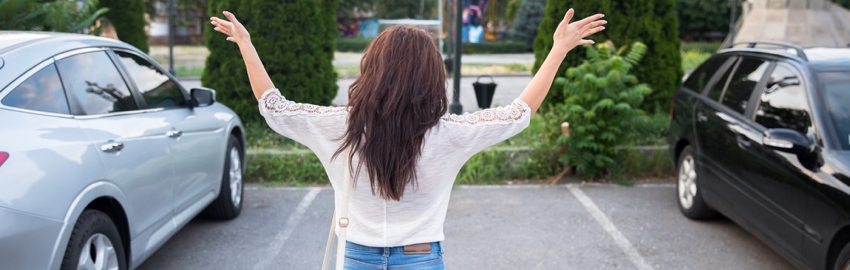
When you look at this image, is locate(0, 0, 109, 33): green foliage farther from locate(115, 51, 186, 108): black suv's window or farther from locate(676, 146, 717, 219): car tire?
locate(676, 146, 717, 219): car tire

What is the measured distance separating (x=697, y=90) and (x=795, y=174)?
217cm

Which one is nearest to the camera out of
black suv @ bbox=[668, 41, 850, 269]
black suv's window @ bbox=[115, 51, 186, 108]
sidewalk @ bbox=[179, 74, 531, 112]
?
black suv @ bbox=[668, 41, 850, 269]

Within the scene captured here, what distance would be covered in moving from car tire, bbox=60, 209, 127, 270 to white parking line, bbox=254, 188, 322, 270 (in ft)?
4.19

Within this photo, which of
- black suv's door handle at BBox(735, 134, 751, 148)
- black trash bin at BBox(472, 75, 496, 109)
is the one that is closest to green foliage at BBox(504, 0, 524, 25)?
black trash bin at BBox(472, 75, 496, 109)

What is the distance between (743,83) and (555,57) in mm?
3863

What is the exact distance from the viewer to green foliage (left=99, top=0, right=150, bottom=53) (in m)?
14.1

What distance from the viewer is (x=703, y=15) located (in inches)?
1732

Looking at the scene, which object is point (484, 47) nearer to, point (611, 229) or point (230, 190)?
point (611, 229)

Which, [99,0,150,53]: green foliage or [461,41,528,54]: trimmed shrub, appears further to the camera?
[461,41,528,54]: trimmed shrub

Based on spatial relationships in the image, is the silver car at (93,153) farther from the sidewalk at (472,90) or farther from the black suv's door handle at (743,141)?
the sidewalk at (472,90)

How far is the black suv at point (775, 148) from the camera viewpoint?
4004mm

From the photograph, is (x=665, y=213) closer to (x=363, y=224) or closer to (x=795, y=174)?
(x=795, y=174)

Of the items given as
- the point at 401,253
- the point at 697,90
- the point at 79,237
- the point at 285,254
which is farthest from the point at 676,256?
the point at 79,237

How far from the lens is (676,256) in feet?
17.0
